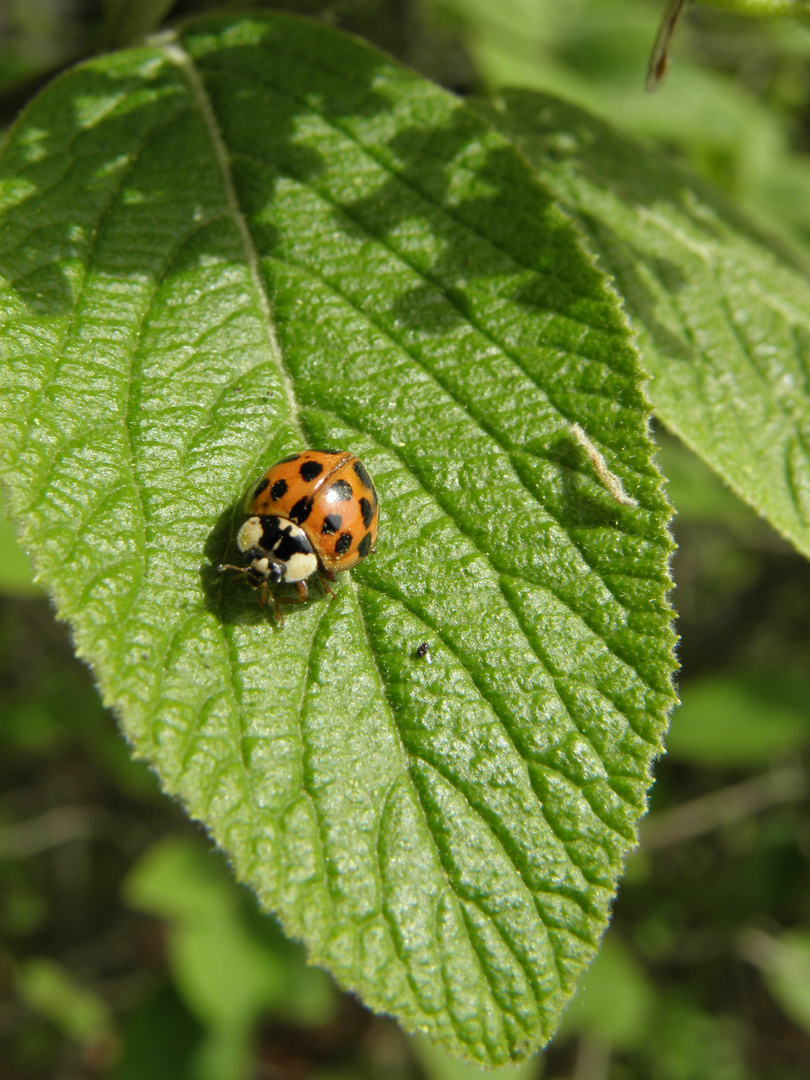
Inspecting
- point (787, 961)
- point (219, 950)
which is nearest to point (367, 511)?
point (219, 950)

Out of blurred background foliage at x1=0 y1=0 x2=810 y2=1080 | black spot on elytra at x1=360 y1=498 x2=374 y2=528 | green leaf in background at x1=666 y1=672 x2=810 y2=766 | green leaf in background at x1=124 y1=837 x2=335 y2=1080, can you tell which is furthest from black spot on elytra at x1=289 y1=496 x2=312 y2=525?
green leaf in background at x1=124 y1=837 x2=335 y2=1080

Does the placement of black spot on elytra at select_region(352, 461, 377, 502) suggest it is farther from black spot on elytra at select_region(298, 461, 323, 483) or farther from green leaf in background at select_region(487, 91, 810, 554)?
green leaf in background at select_region(487, 91, 810, 554)

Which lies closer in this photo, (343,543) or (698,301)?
(343,543)

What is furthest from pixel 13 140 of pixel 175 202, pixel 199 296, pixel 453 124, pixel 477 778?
pixel 477 778

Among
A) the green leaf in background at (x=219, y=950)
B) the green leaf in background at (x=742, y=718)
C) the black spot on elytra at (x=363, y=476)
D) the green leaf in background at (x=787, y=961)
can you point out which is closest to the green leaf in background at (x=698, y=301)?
the black spot on elytra at (x=363, y=476)

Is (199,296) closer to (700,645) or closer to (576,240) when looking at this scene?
(576,240)

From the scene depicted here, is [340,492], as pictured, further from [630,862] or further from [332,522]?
[630,862]

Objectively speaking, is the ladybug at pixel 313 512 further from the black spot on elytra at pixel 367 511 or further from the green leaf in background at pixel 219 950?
the green leaf in background at pixel 219 950
